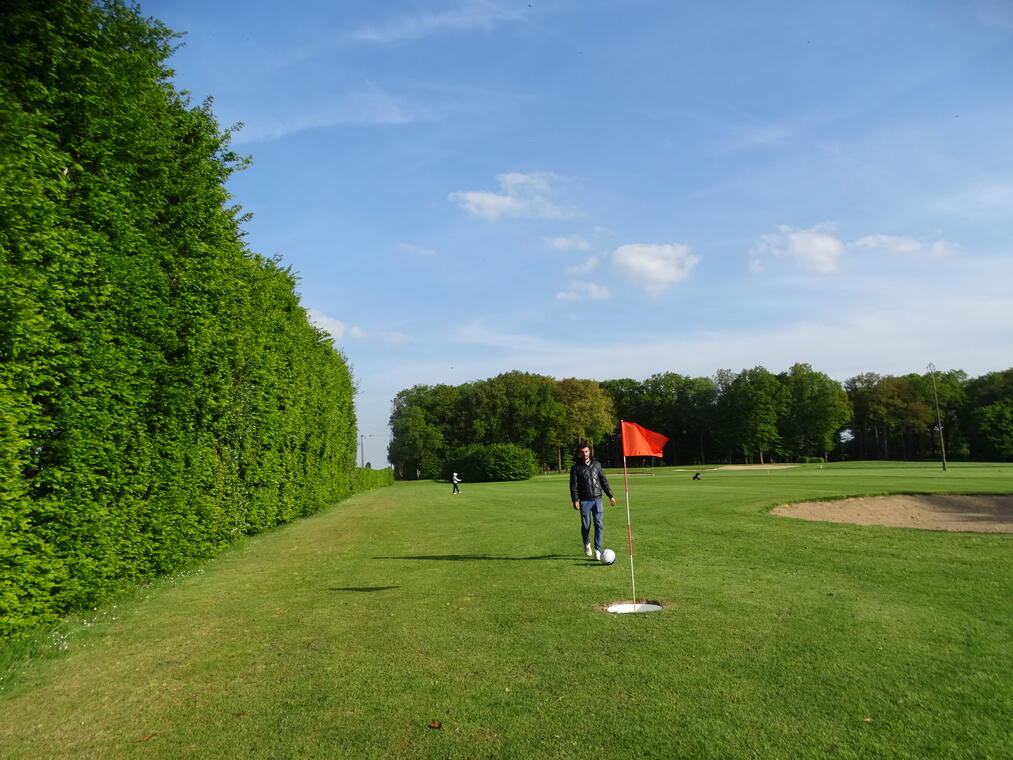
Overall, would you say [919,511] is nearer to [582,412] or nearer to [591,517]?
[591,517]

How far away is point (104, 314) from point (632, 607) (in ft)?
27.9

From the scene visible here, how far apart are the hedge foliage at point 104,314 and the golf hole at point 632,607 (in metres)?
6.89

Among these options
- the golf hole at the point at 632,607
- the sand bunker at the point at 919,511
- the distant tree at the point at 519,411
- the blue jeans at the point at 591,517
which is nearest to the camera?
the golf hole at the point at 632,607

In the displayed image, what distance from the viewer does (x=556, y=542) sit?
1428 centimetres

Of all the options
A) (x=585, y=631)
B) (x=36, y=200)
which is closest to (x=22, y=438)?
(x=36, y=200)

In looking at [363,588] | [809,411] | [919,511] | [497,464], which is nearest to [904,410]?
[809,411]

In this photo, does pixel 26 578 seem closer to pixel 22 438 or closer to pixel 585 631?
pixel 22 438

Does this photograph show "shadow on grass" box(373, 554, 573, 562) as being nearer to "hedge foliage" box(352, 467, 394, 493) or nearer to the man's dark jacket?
the man's dark jacket

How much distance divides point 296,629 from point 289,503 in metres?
15.1

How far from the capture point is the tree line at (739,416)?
3374 inches

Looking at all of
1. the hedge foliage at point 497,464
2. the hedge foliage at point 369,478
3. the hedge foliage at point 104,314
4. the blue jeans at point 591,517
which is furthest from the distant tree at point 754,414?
the hedge foliage at point 104,314

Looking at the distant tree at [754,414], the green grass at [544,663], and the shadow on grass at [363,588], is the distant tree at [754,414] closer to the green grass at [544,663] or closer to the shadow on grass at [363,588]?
the green grass at [544,663]

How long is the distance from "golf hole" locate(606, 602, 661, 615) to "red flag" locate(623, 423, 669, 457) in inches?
95.0

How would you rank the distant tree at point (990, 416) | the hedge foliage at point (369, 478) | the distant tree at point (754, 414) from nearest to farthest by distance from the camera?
the hedge foliage at point (369, 478), the distant tree at point (990, 416), the distant tree at point (754, 414)
